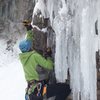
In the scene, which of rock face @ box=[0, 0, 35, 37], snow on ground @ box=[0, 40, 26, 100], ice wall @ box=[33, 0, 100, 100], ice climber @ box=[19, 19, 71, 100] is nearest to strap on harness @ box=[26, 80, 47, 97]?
ice climber @ box=[19, 19, 71, 100]

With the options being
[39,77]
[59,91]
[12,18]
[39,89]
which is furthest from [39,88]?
[12,18]

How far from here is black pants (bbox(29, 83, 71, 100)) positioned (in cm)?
673

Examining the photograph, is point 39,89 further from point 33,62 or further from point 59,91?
point 33,62

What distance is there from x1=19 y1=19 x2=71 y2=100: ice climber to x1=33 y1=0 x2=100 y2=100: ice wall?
0.15 meters

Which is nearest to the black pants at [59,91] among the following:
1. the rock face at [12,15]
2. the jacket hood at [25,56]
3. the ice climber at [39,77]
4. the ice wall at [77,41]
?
the ice climber at [39,77]

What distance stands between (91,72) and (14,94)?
20.1 feet

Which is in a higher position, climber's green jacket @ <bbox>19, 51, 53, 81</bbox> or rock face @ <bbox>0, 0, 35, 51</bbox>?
rock face @ <bbox>0, 0, 35, 51</bbox>

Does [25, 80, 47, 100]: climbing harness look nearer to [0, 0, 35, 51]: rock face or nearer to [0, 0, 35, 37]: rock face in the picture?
[0, 0, 35, 51]: rock face

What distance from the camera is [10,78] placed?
43.7 feet

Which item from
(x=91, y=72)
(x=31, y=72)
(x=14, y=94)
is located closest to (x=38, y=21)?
(x=31, y=72)

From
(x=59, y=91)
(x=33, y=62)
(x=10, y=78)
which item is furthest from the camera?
(x=10, y=78)

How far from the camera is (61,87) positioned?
22.1ft

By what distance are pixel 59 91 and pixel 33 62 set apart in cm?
61

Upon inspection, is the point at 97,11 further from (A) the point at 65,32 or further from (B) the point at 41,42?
(B) the point at 41,42
